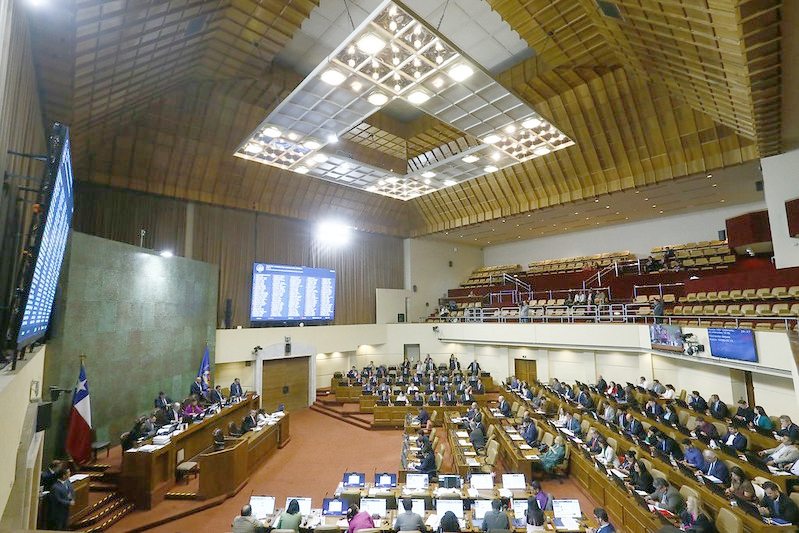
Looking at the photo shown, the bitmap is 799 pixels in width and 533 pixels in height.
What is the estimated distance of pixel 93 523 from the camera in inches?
245

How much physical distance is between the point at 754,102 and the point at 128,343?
13.5 meters

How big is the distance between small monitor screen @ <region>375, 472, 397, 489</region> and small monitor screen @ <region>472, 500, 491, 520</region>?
1.39 meters

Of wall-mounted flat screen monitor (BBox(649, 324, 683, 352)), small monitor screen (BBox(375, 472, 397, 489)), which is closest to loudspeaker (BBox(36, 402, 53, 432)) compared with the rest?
small monitor screen (BBox(375, 472, 397, 489))

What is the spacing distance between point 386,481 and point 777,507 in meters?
4.99

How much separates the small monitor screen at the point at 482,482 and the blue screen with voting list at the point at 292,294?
33.4 feet

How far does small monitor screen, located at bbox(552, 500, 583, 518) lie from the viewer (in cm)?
543

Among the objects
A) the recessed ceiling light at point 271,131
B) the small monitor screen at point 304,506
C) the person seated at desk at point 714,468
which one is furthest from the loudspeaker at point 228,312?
the person seated at desk at point 714,468

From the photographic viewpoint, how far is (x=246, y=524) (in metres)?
5.11

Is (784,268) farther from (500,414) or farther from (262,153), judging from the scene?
(262,153)

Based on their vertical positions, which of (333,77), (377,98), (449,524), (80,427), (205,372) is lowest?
(449,524)

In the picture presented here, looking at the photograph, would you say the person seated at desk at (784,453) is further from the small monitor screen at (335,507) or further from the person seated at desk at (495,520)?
the small monitor screen at (335,507)

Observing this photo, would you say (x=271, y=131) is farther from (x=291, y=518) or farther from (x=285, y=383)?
(x=285, y=383)

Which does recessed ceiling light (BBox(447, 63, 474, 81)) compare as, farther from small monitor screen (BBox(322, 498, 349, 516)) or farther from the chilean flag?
the chilean flag

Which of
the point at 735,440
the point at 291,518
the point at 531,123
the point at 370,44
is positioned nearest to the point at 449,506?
the point at 291,518
